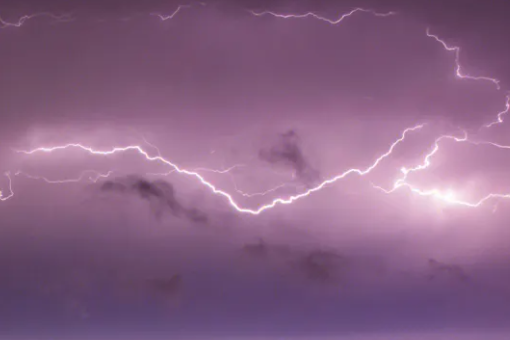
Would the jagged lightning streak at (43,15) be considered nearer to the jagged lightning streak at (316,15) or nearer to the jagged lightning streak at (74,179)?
the jagged lightning streak at (74,179)

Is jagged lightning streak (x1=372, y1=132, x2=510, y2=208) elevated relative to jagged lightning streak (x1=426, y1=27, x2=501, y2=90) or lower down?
lower down

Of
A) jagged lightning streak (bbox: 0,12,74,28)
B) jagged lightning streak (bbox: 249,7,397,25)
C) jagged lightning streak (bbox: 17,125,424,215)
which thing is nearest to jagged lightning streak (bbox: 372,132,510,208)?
jagged lightning streak (bbox: 17,125,424,215)

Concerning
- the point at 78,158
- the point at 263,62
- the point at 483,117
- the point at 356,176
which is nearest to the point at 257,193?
the point at 356,176

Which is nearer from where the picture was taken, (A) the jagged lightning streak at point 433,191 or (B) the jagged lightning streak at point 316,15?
(A) the jagged lightning streak at point 433,191

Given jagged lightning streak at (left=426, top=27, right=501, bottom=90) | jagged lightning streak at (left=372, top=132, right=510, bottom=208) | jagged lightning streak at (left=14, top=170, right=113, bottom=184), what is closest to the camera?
jagged lightning streak at (left=14, top=170, right=113, bottom=184)

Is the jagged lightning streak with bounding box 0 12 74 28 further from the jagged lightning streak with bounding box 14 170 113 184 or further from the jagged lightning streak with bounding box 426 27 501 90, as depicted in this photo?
the jagged lightning streak with bounding box 426 27 501 90

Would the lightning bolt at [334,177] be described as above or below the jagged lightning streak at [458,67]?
below

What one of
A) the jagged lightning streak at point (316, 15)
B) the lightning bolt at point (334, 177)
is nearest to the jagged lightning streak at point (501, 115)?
the lightning bolt at point (334, 177)

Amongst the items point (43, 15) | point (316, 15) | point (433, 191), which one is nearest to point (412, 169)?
point (433, 191)

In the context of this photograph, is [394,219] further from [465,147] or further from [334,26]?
[334,26]

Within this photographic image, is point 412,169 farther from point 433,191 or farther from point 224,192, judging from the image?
point 224,192

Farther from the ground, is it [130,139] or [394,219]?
[130,139]
